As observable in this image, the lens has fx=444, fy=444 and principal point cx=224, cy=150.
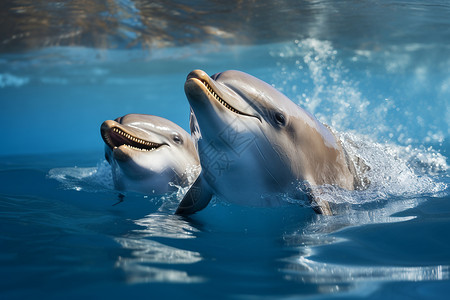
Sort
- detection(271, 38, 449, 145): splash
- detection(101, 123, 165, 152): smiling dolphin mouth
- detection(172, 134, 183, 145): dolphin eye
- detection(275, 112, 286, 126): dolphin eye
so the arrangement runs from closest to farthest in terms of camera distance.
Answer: detection(275, 112, 286, 126): dolphin eye < detection(101, 123, 165, 152): smiling dolphin mouth < detection(172, 134, 183, 145): dolphin eye < detection(271, 38, 449, 145): splash

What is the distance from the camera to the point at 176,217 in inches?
190

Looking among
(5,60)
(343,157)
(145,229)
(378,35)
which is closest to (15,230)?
(145,229)

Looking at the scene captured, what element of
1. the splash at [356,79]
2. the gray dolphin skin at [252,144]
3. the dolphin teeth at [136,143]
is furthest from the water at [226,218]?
the splash at [356,79]

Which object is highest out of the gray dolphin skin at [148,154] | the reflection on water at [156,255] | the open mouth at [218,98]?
the open mouth at [218,98]

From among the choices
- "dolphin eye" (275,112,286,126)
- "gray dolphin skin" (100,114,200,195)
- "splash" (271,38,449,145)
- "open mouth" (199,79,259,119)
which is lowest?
"splash" (271,38,449,145)

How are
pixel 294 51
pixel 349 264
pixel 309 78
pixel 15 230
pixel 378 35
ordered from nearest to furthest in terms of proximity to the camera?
1. pixel 349 264
2. pixel 15 230
3. pixel 378 35
4. pixel 294 51
5. pixel 309 78

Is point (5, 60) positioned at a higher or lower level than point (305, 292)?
lower

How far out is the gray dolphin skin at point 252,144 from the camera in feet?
12.9

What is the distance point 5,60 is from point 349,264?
2496 cm

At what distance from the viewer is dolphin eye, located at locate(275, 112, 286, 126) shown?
4.34m

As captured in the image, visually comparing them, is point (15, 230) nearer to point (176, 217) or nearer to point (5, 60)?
point (176, 217)

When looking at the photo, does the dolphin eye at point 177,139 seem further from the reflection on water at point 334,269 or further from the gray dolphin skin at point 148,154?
the reflection on water at point 334,269

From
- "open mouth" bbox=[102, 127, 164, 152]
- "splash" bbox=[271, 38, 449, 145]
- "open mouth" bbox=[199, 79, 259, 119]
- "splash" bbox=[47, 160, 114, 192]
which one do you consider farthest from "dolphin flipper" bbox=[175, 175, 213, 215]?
"splash" bbox=[271, 38, 449, 145]

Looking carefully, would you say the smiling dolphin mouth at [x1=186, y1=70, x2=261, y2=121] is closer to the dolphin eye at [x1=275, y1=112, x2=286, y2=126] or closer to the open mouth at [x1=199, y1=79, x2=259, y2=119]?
the open mouth at [x1=199, y1=79, x2=259, y2=119]
